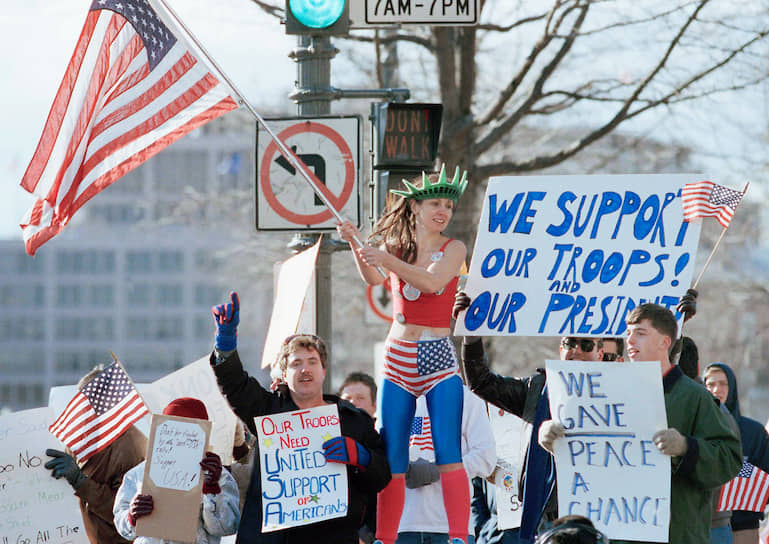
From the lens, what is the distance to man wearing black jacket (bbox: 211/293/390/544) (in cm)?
686

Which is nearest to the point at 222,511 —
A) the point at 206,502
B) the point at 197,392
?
the point at 206,502

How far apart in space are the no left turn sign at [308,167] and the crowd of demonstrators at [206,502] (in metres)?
2.12

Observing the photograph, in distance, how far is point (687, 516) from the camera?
6.38 m

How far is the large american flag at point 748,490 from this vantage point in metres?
8.80

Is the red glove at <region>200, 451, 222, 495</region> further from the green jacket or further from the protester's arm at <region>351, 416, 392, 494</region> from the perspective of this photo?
the green jacket

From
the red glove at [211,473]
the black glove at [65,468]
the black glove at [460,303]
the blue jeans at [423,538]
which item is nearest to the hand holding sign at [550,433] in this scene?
the black glove at [460,303]

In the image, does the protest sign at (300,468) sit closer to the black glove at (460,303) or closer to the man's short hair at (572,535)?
the black glove at (460,303)

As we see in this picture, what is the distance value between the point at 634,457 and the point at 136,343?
4382 inches

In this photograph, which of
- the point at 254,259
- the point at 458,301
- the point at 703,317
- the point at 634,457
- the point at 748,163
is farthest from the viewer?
the point at 703,317

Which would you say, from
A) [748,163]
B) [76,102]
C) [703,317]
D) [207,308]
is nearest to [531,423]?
[76,102]

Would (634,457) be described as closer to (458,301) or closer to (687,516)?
(687,516)

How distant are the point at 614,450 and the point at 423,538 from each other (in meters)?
1.57

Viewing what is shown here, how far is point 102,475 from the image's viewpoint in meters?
8.09

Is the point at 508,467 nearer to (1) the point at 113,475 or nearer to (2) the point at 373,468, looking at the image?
(2) the point at 373,468
